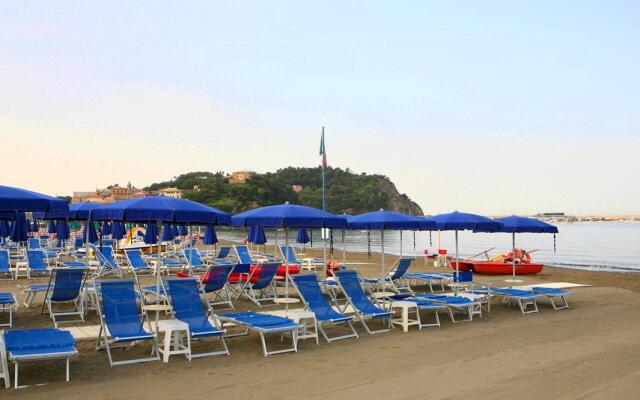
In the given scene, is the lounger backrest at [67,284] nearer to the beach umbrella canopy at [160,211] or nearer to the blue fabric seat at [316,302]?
the beach umbrella canopy at [160,211]

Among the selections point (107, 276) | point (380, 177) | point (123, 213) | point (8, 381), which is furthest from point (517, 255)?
point (380, 177)

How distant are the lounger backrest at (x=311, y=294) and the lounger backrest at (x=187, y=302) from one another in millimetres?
1397

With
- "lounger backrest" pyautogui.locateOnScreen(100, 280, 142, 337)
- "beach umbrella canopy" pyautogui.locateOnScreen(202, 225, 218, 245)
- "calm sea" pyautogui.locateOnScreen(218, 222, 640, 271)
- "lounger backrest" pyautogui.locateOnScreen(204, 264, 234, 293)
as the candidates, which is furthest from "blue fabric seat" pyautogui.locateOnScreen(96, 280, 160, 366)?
"calm sea" pyautogui.locateOnScreen(218, 222, 640, 271)

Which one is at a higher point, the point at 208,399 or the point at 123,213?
the point at 123,213

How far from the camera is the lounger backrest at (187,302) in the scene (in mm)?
6676

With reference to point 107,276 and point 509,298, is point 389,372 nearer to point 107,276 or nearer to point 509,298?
point 509,298

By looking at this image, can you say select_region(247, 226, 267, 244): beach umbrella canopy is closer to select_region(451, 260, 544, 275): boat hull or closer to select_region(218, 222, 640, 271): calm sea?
select_region(451, 260, 544, 275): boat hull

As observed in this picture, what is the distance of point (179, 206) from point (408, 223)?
496 centimetres

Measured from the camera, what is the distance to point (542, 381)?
542 cm

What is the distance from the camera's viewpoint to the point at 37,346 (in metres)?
5.07

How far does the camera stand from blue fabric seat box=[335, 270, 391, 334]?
7906mm

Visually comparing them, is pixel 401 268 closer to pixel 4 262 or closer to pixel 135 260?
pixel 135 260

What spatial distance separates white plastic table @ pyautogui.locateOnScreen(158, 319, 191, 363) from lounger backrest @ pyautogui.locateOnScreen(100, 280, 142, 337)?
1.01 feet

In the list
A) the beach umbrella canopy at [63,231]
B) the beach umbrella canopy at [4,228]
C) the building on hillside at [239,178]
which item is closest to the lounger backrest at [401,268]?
the beach umbrella canopy at [63,231]
